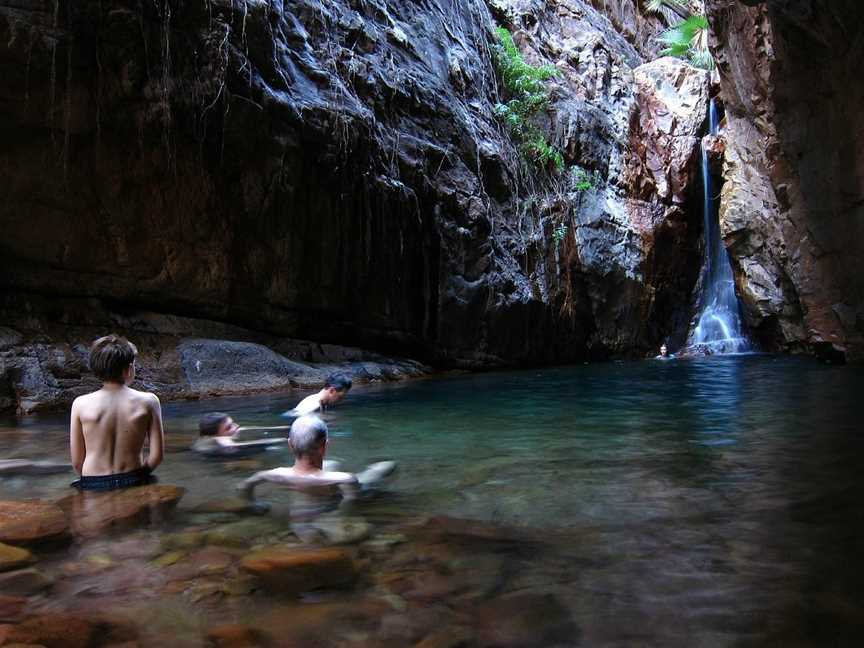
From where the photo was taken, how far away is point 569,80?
19.5m

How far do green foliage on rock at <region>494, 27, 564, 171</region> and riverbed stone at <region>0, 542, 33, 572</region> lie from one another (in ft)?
52.5

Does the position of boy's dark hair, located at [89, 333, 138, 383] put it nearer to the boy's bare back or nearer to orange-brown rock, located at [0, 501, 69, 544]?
the boy's bare back

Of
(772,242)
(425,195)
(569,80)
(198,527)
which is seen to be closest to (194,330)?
(425,195)

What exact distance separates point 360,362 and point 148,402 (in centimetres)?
889

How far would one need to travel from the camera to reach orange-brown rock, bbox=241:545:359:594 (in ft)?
7.41

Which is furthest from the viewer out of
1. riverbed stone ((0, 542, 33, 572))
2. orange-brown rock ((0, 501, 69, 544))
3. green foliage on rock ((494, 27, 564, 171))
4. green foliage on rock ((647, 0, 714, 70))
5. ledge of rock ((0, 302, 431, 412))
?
green foliage on rock ((647, 0, 714, 70))

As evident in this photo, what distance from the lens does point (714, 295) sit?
2053cm

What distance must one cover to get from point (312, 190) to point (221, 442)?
23.5 feet

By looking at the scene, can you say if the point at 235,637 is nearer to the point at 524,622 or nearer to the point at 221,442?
the point at 524,622

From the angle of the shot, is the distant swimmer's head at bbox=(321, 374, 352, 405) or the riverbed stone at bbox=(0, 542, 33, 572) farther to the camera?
the distant swimmer's head at bbox=(321, 374, 352, 405)

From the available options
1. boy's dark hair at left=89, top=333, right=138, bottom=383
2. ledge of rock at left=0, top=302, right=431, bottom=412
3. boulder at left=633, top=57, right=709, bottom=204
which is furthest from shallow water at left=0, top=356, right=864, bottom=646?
boulder at left=633, top=57, right=709, bottom=204

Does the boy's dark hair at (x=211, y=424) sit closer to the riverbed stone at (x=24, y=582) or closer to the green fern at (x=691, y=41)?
the riverbed stone at (x=24, y=582)

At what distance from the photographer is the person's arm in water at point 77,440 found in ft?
11.7

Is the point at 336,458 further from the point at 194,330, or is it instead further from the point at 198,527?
the point at 194,330
